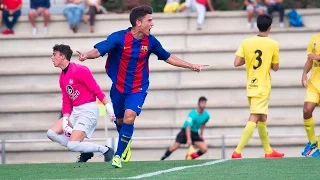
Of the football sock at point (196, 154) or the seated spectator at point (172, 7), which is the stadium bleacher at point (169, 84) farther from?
the football sock at point (196, 154)

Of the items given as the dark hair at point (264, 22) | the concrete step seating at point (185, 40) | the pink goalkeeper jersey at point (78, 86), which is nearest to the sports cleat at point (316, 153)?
the dark hair at point (264, 22)

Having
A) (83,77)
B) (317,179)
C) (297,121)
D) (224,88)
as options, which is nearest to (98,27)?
(224,88)

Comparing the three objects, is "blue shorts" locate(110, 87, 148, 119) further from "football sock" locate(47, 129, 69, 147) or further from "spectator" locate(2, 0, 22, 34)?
"spectator" locate(2, 0, 22, 34)

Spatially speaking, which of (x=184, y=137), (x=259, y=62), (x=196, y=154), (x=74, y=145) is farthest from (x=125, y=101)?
(x=196, y=154)

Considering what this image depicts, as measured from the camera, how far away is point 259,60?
1728 cm

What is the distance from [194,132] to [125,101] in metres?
10.9

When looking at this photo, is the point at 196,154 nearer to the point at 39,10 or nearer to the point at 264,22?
the point at 39,10

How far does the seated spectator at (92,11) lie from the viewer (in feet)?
90.0

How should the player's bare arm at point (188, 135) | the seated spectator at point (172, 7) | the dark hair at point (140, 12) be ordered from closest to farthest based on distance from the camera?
the dark hair at point (140, 12), the player's bare arm at point (188, 135), the seated spectator at point (172, 7)

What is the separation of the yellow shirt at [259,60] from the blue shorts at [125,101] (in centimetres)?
246

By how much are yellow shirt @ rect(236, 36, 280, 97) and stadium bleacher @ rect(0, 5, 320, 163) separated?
9.76 meters

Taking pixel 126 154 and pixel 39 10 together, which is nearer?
pixel 126 154

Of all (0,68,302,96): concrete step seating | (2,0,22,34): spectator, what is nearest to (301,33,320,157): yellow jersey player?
(0,68,302,96): concrete step seating

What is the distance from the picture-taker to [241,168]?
14.5 m
